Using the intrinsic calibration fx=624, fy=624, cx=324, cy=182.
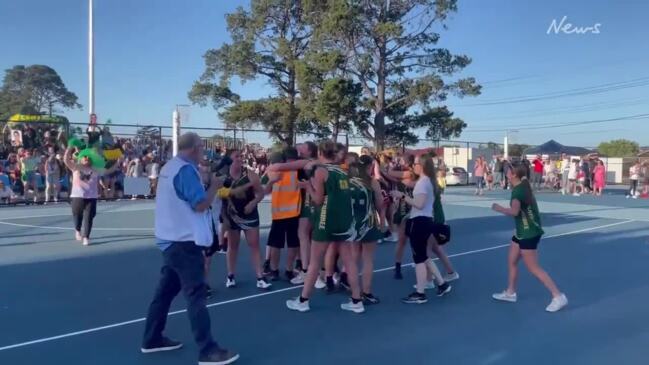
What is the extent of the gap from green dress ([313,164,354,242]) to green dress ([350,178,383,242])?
0.26ft

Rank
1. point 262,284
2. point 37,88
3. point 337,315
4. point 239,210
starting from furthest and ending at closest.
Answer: point 37,88, point 262,284, point 239,210, point 337,315

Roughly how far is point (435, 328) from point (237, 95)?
29.5 meters

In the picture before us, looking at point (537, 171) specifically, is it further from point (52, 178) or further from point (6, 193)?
point (6, 193)

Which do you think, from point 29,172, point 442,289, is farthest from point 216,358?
point 29,172

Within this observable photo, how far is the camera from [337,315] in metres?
6.79

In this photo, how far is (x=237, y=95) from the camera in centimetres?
3459

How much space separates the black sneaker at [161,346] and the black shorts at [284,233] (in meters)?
2.86

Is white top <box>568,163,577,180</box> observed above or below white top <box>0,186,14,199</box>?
above

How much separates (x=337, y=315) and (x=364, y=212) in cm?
116

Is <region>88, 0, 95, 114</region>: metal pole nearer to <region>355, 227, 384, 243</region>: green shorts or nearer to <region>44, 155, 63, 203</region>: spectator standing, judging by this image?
<region>44, 155, 63, 203</region>: spectator standing

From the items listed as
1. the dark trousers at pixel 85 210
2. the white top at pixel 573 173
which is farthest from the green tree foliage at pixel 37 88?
the dark trousers at pixel 85 210

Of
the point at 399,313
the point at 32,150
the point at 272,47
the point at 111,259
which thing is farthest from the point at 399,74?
the point at 399,313

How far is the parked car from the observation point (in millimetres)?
35344

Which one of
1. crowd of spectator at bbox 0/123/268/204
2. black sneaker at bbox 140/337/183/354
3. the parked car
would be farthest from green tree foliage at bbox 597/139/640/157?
black sneaker at bbox 140/337/183/354
